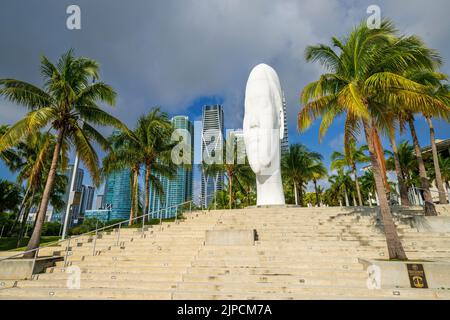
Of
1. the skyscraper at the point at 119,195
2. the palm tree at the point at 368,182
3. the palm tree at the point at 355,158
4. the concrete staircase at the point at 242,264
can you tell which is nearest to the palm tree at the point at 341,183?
the palm tree at the point at 368,182

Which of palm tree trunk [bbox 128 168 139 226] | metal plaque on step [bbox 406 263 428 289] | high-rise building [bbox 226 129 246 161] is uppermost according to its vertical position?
high-rise building [bbox 226 129 246 161]

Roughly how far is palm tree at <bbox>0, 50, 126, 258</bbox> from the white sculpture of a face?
26.0 feet

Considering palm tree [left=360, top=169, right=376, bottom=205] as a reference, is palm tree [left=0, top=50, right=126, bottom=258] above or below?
below

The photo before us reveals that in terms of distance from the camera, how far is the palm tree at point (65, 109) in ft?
26.5

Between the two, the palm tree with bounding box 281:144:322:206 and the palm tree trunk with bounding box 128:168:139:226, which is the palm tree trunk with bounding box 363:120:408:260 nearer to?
the palm tree trunk with bounding box 128:168:139:226

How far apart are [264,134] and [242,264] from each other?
9.74 meters

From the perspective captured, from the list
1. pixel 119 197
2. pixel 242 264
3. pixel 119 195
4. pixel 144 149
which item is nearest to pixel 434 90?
pixel 242 264

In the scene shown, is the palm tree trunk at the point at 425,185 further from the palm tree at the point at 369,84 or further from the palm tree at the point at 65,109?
the palm tree at the point at 65,109

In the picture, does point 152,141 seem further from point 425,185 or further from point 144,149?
point 425,185

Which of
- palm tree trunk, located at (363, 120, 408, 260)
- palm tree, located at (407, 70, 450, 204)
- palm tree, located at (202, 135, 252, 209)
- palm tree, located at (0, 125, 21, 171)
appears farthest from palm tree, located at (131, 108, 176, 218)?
palm tree, located at (407, 70, 450, 204)

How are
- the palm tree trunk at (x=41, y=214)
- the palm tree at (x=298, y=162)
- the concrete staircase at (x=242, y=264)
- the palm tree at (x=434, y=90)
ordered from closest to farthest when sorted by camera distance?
1. the concrete staircase at (x=242, y=264)
2. the palm tree at (x=434, y=90)
3. the palm tree trunk at (x=41, y=214)
4. the palm tree at (x=298, y=162)

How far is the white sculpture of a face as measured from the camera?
575 inches

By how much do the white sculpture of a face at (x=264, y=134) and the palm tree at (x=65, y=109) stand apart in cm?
791
